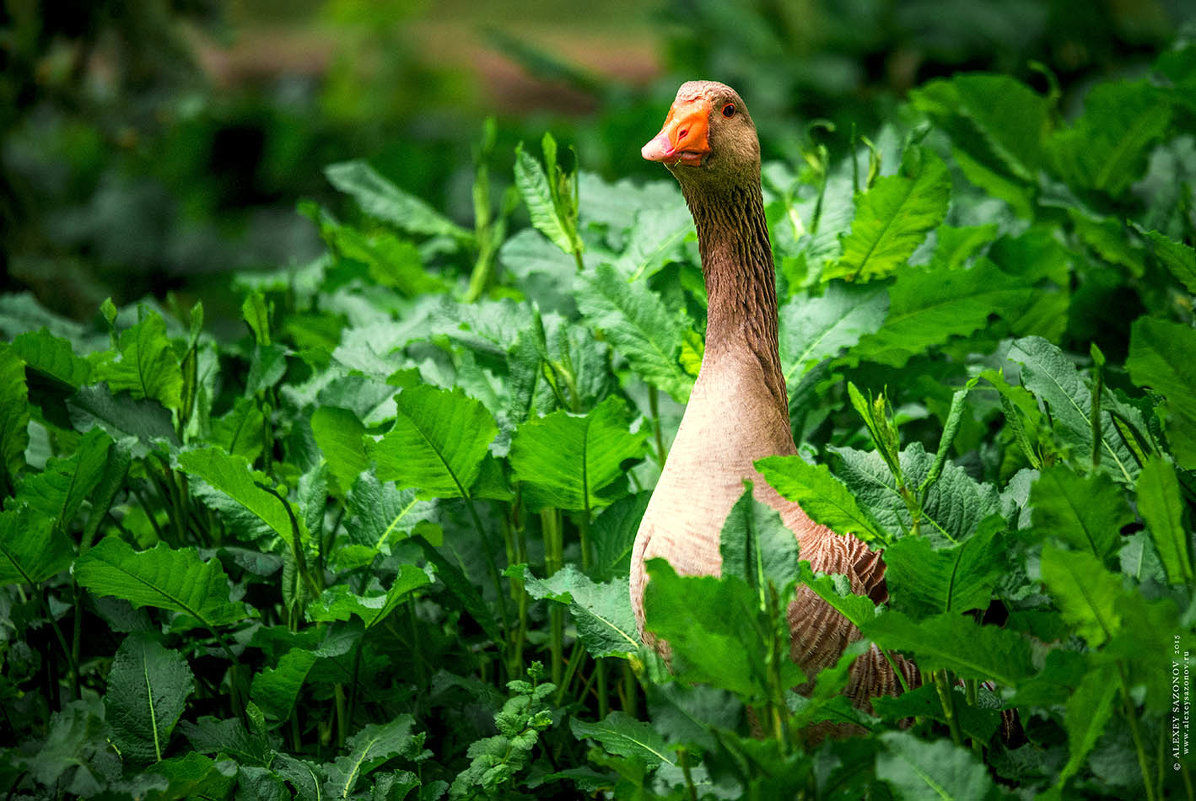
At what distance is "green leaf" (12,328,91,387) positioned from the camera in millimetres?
1810

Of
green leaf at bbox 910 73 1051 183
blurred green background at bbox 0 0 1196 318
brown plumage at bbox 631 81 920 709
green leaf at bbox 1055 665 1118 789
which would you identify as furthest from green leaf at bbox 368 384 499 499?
blurred green background at bbox 0 0 1196 318

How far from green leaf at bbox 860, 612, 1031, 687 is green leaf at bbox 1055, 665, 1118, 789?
3.3 inches

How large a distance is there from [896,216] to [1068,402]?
1.80 feet

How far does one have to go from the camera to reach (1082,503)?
3.91ft

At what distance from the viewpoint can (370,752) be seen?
1.49 m

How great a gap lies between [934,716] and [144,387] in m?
1.33

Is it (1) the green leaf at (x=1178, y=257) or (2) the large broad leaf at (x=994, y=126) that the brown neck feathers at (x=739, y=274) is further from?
(2) the large broad leaf at (x=994, y=126)

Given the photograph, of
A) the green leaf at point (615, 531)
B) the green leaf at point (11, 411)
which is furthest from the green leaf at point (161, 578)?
the green leaf at point (615, 531)

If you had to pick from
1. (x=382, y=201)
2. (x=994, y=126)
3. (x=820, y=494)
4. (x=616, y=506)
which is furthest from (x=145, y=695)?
(x=994, y=126)

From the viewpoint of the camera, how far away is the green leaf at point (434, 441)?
5.08 feet

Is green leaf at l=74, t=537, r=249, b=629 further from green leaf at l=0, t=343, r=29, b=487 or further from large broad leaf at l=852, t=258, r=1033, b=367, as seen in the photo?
large broad leaf at l=852, t=258, r=1033, b=367

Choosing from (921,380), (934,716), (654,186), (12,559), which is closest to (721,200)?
(921,380)

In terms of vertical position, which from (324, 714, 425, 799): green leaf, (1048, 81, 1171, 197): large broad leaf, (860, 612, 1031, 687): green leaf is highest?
(1048, 81, 1171, 197): large broad leaf

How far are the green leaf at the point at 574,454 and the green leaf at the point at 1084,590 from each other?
632 mm
